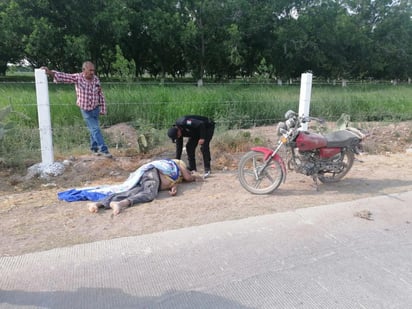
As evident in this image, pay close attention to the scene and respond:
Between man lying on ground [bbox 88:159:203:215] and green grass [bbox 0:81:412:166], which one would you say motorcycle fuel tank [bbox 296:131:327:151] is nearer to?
man lying on ground [bbox 88:159:203:215]

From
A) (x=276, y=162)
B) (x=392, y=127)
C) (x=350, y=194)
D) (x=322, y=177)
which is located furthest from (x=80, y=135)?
(x=392, y=127)

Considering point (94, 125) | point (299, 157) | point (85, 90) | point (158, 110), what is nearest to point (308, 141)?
point (299, 157)

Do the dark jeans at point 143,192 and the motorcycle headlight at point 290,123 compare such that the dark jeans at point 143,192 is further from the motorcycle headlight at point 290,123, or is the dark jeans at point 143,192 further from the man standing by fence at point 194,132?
the motorcycle headlight at point 290,123

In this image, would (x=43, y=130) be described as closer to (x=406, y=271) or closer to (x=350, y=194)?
(x=350, y=194)

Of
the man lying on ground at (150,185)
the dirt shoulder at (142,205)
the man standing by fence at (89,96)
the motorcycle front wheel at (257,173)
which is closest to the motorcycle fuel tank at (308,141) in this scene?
the motorcycle front wheel at (257,173)

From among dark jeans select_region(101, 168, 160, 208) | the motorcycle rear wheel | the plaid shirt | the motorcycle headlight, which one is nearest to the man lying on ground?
dark jeans select_region(101, 168, 160, 208)

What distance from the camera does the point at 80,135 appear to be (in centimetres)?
688

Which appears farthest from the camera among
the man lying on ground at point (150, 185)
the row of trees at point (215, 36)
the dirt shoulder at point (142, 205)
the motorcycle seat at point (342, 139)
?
the row of trees at point (215, 36)

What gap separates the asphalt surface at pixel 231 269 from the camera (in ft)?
8.07

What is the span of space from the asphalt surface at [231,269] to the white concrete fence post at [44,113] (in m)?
2.54

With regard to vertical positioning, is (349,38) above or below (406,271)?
above

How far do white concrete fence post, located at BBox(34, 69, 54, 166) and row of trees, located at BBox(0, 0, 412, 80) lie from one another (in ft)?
44.5

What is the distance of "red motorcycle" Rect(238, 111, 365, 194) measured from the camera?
4668 mm

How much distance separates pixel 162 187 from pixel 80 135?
9.83 ft
